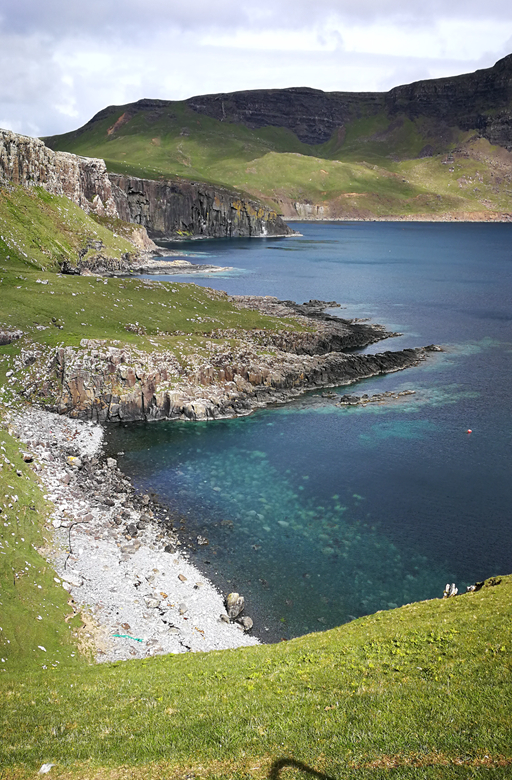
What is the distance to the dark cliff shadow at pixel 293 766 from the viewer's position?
15.9 metres

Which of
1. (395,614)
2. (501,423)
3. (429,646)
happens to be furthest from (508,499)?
(429,646)

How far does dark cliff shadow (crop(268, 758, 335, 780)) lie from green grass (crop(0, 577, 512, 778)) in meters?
0.18

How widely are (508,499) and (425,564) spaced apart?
48.7 feet

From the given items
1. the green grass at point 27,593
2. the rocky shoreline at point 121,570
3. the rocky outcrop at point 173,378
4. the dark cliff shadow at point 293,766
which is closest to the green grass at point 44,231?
the rocky outcrop at point 173,378

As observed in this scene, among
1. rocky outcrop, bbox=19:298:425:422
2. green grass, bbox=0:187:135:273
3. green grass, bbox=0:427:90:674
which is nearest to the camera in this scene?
green grass, bbox=0:427:90:674

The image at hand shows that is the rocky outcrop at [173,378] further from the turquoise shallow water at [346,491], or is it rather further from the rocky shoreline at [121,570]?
the rocky shoreline at [121,570]

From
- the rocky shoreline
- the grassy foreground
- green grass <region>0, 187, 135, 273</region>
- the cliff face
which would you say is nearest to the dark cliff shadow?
the grassy foreground

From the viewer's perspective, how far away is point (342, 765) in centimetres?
1605

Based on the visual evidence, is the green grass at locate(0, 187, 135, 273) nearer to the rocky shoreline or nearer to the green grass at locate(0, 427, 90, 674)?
the rocky shoreline

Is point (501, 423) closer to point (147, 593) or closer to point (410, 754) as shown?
point (147, 593)

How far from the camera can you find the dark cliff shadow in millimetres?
15866

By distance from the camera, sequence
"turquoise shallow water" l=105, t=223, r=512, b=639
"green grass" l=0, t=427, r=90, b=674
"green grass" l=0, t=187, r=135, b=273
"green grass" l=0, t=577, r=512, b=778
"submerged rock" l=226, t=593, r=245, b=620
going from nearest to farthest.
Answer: "green grass" l=0, t=577, r=512, b=778, "green grass" l=0, t=427, r=90, b=674, "submerged rock" l=226, t=593, r=245, b=620, "turquoise shallow water" l=105, t=223, r=512, b=639, "green grass" l=0, t=187, r=135, b=273

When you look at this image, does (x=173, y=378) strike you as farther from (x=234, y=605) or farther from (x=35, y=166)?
(x=35, y=166)

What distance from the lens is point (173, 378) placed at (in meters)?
74.3
